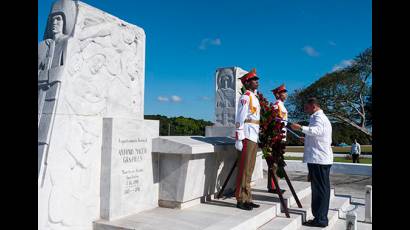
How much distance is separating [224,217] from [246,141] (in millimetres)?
1101

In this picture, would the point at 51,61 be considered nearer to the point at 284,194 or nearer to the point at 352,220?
the point at 352,220

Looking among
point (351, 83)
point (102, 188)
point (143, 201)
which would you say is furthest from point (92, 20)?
point (351, 83)

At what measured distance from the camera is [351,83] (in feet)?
103

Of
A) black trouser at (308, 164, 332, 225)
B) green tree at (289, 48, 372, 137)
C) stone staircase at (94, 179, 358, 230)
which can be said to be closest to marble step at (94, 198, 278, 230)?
stone staircase at (94, 179, 358, 230)

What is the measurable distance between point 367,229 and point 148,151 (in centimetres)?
374

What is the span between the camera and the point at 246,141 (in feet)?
16.7

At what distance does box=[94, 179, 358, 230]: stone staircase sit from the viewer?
4.18 meters

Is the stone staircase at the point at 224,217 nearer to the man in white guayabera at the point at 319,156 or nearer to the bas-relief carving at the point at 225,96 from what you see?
the man in white guayabera at the point at 319,156

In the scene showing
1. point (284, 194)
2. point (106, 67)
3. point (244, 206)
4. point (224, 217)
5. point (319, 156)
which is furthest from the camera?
point (284, 194)

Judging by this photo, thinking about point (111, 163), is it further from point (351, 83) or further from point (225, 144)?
point (351, 83)

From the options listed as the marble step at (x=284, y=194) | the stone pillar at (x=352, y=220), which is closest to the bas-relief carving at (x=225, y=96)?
the marble step at (x=284, y=194)

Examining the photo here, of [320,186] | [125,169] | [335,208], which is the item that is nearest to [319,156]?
[320,186]

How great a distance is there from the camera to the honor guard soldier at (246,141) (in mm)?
5062

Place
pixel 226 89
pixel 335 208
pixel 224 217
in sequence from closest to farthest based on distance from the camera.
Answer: pixel 224 217 → pixel 335 208 → pixel 226 89
